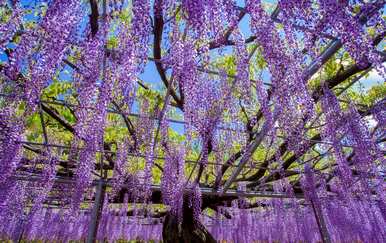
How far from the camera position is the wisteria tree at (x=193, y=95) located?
7.87ft

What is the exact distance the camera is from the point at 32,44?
103 inches

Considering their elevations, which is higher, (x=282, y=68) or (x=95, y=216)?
(x=282, y=68)

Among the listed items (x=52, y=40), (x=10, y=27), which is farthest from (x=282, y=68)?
(x=10, y=27)

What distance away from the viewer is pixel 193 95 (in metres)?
3.06

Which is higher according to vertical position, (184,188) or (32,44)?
(32,44)

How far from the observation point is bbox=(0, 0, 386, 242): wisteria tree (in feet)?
7.87

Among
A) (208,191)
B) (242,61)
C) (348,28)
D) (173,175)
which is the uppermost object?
(242,61)

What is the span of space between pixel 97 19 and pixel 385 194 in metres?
8.36

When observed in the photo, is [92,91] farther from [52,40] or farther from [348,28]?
[348,28]

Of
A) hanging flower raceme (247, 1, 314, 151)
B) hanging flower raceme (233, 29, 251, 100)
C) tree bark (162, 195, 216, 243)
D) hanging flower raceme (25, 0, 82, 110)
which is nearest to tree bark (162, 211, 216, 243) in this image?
tree bark (162, 195, 216, 243)

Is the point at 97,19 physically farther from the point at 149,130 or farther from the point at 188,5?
the point at 149,130

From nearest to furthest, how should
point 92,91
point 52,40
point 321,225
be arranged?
point 52,40 < point 92,91 < point 321,225

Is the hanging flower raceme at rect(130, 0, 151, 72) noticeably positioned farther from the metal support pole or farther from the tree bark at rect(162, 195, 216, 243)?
the tree bark at rect(162, 195, 216, 243)

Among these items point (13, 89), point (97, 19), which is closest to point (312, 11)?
point (97, 19)
